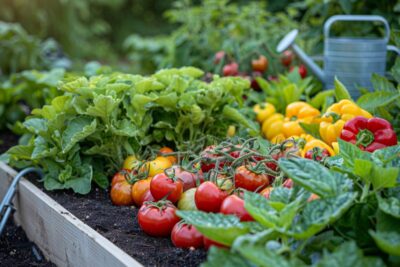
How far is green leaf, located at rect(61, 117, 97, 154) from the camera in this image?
7.47 ft

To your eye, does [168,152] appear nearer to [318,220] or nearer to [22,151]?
[22,151]

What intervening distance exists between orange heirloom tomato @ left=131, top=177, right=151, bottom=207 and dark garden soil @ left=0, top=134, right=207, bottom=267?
0.20ft

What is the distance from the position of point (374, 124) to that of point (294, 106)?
2.21 ft

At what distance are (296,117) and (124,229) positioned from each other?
1215mm

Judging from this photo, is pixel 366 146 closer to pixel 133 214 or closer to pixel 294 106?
pixel 294 106

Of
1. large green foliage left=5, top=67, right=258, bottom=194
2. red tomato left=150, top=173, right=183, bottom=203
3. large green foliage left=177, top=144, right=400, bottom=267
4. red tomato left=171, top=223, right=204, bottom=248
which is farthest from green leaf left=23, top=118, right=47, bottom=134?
large green foliage left=177, top=144, right=400, bottom=267

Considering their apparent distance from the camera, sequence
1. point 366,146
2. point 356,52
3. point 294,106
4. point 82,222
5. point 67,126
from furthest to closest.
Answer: point 356,52, point 294,106, point 67,126, point 366,146, point 82,222

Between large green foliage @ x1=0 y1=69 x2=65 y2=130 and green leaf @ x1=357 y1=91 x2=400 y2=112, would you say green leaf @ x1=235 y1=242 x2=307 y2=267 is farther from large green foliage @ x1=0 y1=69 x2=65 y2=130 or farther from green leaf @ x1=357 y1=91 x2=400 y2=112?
large green foliage @ x1=0 y1=69 x2=65 y2=130

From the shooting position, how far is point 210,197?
178 centimetres

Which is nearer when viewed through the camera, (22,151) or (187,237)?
(187,237)

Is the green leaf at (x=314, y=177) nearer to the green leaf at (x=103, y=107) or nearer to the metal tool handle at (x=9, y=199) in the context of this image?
the green leaf at (x=103, y=107)

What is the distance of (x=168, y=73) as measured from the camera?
8.91 ft

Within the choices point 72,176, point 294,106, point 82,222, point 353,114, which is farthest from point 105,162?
point 353,114

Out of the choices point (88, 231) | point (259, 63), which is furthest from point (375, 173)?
point (259, 63)
